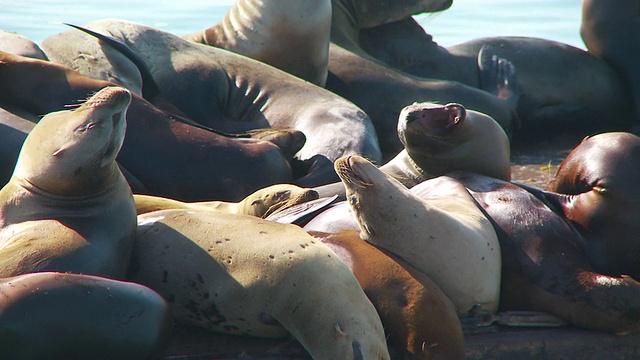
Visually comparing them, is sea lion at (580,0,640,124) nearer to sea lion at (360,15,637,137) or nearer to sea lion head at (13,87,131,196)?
sea lion at (360,15,637,137)

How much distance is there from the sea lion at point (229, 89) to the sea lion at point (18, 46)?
0.32 meters

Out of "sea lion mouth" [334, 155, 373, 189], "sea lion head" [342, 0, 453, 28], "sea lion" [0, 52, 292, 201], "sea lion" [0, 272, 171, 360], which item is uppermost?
"sea lion mouth" [334, 155, 373, 189]

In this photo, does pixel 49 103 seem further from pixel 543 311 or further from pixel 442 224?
pixel 543 311

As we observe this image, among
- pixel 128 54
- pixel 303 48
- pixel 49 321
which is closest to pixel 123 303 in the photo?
pixel 49 321

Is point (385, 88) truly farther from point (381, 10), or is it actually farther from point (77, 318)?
point (77, 318)

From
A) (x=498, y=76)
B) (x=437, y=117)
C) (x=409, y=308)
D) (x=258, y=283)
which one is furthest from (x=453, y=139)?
(x=498, y=76)

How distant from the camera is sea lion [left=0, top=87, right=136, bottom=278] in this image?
3008 mm

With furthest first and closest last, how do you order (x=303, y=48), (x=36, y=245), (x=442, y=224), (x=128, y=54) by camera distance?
(x=303, y=48) < (x=128, y=54) < (x=442, y=224) < (x=36, y=245)

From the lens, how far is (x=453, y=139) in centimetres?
438

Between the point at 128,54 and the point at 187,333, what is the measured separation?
2.86 m

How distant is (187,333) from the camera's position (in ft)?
10.3

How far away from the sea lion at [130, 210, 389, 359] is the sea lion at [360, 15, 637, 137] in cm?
459

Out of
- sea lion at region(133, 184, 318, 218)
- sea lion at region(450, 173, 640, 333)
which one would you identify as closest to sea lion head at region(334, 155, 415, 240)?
sea lion at region(450, 173, 640, 333)

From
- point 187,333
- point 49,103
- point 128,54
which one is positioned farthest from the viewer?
point 128,54
